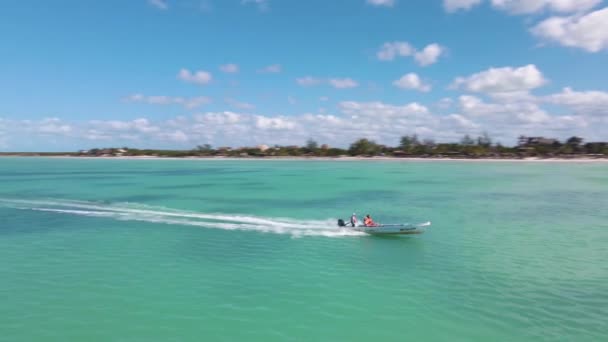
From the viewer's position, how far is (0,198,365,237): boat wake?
2434 cm

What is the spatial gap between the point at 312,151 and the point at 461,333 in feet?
520

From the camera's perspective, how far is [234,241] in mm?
21516

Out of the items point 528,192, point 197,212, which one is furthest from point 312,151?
point 197,212

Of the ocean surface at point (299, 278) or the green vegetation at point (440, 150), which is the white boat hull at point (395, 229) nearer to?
the ocean surface at point (299, 278)

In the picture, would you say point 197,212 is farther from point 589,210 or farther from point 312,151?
point 312,151

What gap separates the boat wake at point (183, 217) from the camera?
2434 cm

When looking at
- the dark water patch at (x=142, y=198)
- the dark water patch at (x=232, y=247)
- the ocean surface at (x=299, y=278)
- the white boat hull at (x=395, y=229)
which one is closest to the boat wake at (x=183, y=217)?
the ocean surface at (x=299, y=278)

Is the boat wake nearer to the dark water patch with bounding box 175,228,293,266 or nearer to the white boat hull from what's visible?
the white boat hull

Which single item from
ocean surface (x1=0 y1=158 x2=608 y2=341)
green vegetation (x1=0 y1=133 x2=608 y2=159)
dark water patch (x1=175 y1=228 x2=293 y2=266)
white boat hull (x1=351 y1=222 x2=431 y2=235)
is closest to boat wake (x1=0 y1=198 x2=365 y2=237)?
ocean surface (x1=0 y1=158 x2=608 y2=341)

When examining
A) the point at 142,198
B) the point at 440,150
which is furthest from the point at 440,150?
the point at 142,198

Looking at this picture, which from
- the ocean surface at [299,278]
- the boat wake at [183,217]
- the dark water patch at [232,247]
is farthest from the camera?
the boat wake at [183,217]

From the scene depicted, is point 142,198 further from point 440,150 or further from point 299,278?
point 440,150

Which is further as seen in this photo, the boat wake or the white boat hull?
the boat wake

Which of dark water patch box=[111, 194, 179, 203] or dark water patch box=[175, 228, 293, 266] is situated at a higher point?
dark water patch box=[111, 194, 179, 203]
